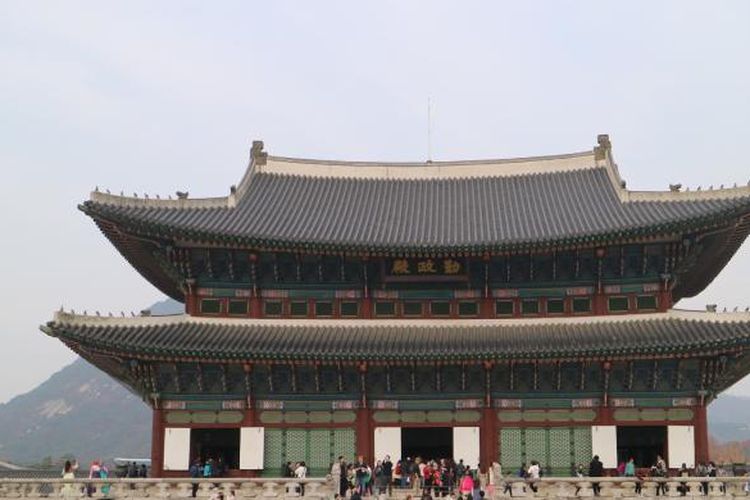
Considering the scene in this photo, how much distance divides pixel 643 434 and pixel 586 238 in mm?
9408

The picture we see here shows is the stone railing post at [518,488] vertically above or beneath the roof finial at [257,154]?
beneath

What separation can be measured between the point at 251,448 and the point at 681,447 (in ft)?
53.9

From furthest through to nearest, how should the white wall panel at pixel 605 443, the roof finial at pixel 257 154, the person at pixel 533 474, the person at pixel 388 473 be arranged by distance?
the roof finial at pixel 257 154 < the white wall panel at pixel 605 443 < the person at pixel 388 473 < the person at pixel 533 474

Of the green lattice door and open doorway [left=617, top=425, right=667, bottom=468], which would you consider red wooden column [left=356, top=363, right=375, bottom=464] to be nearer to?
the green lattice door

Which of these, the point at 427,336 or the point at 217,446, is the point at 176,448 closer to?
the point at 217,446

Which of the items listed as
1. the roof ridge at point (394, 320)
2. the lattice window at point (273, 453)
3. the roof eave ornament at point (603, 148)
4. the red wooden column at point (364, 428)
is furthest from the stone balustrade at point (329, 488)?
the roof eave ornament at point (603, 148)

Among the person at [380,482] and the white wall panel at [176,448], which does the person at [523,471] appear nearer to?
the person at [380,482]

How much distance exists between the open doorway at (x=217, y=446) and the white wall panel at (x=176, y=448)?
743mm

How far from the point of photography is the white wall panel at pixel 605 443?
34.0 m

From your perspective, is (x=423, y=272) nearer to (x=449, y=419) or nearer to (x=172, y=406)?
(x=449, y=419)

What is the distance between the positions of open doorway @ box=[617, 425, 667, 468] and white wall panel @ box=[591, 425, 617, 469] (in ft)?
5.68

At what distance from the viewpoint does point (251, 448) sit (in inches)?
1367

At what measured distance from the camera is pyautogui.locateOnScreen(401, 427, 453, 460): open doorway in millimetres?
40812

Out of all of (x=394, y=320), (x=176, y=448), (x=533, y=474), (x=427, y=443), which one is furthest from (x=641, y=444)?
(x=176, y=448)
